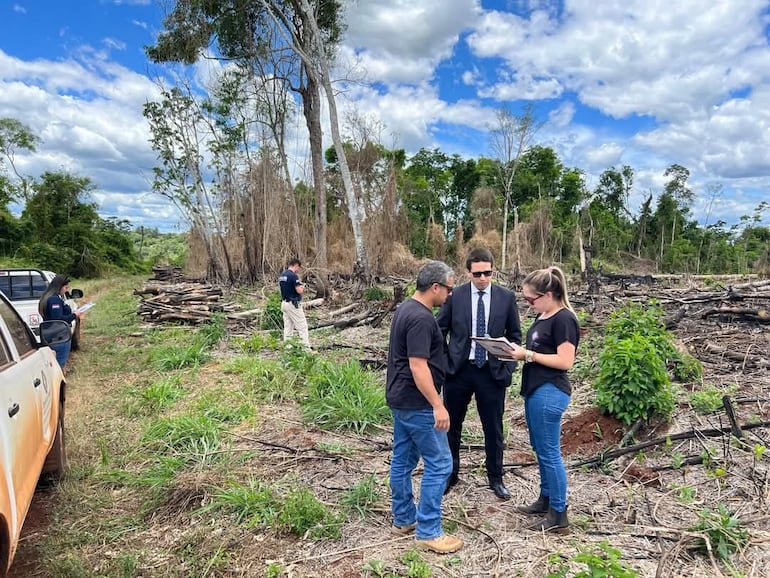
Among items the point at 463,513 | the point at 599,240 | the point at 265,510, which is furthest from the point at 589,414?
the point at 599,240

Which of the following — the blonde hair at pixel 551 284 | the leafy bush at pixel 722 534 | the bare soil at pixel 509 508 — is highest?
the blonde hair at pixel 551 284

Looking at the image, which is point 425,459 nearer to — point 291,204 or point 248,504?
point 248,504

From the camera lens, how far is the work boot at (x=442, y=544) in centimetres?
289

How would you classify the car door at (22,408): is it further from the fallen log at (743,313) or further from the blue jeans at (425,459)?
the fallen log at (743,313)

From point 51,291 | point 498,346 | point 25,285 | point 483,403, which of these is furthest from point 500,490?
point 25,285

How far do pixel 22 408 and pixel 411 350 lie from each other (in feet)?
6.67

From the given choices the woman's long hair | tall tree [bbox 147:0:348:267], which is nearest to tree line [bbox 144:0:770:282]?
tall tree [bbox 147:0:348:267]

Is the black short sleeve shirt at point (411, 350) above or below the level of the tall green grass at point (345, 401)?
above

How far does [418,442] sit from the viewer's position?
9.44ft

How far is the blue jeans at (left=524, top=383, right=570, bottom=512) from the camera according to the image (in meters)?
2.92

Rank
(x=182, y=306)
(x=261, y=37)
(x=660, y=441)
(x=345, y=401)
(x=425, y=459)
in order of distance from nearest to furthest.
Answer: (x=425, y=459) < (x=660, y=441) < (x=345, y=401) < (x=182, y=306) < (x=261, y=37)

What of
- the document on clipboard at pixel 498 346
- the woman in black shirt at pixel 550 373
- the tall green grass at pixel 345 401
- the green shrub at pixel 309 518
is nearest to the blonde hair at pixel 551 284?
the woman in black shirt at pixel 550 373

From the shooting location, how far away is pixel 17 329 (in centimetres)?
345

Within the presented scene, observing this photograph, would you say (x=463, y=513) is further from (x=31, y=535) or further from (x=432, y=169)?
(x=432, y=169)
